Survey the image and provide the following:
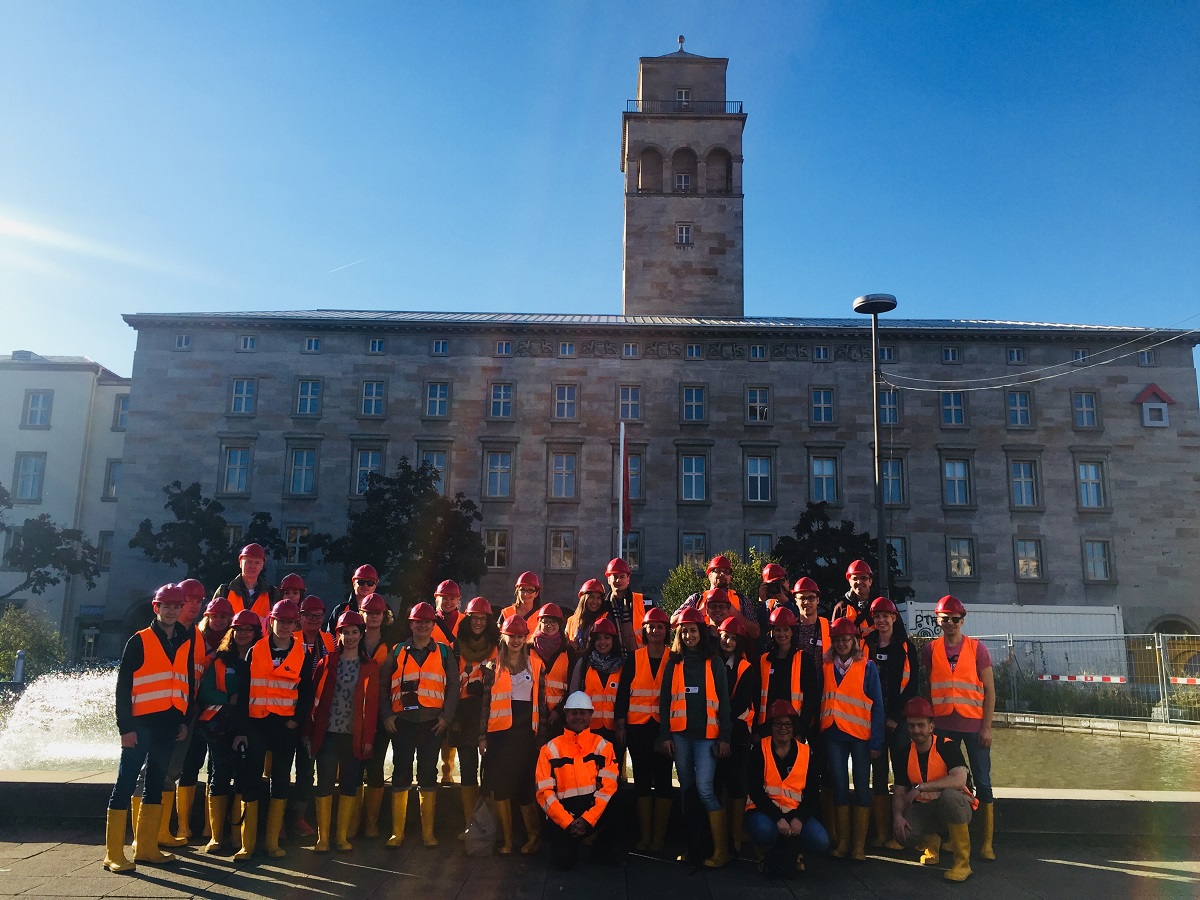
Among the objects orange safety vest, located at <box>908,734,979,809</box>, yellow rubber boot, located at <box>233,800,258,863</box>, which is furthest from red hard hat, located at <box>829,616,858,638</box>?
yellow rubber boot, located at <box>233,800,258,863</box>

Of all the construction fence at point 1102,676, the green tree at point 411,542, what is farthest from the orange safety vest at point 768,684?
the green tree at point 411,542

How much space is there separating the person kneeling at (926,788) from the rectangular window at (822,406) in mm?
31057

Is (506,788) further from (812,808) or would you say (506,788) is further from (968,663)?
(968,663)

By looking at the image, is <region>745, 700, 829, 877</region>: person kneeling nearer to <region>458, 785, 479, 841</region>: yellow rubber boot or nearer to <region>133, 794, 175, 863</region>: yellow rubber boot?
<region>458, 785, 479, 841</region>: yellow rubber boot

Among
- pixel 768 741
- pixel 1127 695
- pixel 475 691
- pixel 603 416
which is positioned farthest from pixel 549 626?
pixel 603 416

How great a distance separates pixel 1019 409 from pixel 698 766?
3597cm

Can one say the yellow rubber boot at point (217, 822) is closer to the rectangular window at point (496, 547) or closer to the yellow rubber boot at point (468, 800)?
the yellow rubber boot at point (468, 800)

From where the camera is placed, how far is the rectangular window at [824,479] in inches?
1459

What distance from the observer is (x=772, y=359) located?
38.3 m

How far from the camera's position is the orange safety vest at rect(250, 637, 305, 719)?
24.0 ft

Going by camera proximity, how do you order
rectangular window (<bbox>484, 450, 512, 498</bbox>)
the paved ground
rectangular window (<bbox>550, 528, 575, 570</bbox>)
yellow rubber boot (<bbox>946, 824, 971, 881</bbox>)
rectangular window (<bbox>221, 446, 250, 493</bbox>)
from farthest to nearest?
rectangular window (<bbox>221, 446, 250, 493</bbox>), rectangular window (<bbox>484, 450, 512, 498</bbox>), rectangular window (<bbox>550, 528, 575, 570</bbox>), yellow rubber boot (<bbox>946, 824, 971, 881</bbox>), the paved ground

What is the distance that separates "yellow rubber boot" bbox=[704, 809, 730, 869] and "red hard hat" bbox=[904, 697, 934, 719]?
1817 mm

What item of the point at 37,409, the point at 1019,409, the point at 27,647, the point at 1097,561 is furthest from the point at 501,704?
the point at 37,409

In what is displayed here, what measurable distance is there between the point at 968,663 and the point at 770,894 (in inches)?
106
